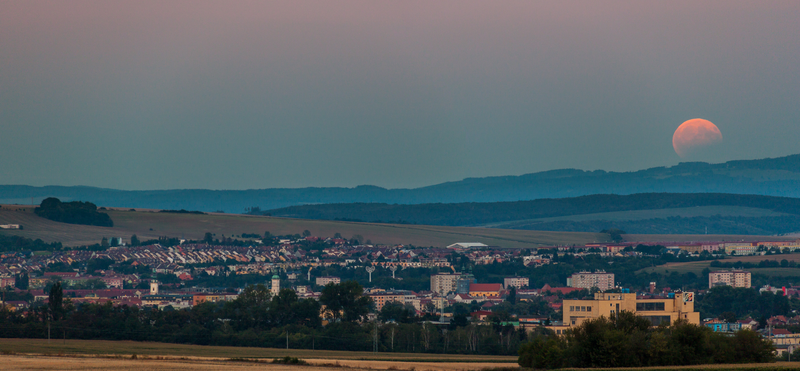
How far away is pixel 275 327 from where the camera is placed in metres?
99.8

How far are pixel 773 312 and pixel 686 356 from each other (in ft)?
298

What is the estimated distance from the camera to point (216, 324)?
9919 centimetres

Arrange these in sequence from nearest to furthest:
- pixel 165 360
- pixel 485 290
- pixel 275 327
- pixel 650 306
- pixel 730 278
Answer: pixel 165 360
pixel 650 306
pixel 275 327
pixel 730 278
pixel 485 290

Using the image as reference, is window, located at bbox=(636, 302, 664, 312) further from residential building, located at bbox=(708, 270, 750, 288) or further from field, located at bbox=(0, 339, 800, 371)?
residential building, located at bbox=(708, 270, 750, 288)

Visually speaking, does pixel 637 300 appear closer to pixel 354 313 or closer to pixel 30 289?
pixel 354 313

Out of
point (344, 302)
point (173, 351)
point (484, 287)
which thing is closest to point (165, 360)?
point (173, 351)

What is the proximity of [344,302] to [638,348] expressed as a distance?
188 ft

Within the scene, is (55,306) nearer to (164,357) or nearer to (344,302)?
(344,302)

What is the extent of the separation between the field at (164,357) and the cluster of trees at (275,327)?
6692 millimetres

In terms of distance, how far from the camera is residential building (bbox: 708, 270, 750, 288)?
18338 cm

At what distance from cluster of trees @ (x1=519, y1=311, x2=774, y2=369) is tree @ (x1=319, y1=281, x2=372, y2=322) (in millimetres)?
51155

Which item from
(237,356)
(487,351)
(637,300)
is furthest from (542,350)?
(637,300)

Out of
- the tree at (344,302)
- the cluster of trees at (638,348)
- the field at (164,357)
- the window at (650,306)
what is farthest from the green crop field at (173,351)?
the tree at (344,302)

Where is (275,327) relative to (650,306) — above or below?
below
